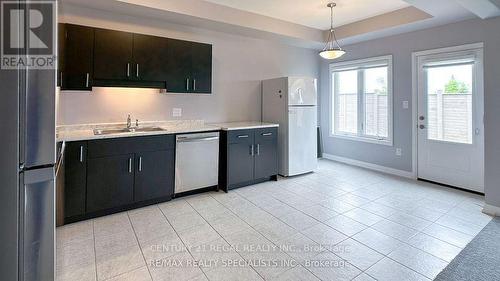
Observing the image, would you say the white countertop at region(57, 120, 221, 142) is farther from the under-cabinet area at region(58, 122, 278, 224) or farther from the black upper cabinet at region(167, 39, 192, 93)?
the black upper cabinet at region(167, 39, 192, 93)

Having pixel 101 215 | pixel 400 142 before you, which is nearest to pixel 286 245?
pixel 101 215

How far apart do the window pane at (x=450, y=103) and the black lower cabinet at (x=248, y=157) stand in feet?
8.20

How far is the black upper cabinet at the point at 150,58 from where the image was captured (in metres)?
3.29

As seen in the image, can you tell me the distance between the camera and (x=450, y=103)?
13.1ft

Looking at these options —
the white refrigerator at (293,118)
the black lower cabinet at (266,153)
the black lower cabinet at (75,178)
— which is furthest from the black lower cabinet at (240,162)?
the black lower cabinet at (75,178)

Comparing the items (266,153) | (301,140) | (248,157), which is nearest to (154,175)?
(248,157)

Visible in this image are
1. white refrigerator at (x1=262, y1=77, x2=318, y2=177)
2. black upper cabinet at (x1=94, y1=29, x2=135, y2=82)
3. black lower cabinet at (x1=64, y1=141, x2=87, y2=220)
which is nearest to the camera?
black lower cabinet at (x1=64, y1=141, x2=87, y2=220)

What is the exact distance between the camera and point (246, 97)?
4.80 meters

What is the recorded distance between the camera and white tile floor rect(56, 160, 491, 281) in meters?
2.04

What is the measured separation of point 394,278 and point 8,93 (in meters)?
2.51

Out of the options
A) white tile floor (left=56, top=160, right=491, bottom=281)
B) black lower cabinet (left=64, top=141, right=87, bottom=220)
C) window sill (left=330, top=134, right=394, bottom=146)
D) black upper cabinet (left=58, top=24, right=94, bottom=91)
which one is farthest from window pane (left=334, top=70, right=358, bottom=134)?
black lower cabinet (left=64, top=141, right=87, bottom=220)

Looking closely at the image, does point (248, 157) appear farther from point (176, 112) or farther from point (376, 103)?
point (376, 103)

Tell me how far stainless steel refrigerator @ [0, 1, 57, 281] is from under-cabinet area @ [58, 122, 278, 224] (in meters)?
1.73

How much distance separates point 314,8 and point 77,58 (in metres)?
3.18
